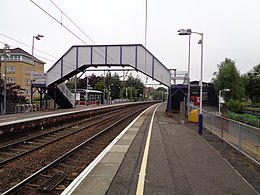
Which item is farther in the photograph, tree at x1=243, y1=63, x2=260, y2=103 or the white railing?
tree at x1=243, y1=63, x2=260, y2=103

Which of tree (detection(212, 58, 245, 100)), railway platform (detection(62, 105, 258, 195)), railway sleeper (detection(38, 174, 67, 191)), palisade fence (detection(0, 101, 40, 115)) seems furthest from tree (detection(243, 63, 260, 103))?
railway sleeper (detection(38, 174, 67, 191))

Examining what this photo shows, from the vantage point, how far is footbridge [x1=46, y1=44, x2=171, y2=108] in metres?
32.7

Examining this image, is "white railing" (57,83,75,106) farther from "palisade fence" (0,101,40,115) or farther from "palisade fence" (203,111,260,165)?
"palisade fence" (203,111,260,165)

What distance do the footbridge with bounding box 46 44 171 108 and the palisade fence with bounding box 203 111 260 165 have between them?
62.9ft

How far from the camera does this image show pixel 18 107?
3167cm

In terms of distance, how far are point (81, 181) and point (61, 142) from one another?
7.57m

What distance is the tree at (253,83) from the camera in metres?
68.4

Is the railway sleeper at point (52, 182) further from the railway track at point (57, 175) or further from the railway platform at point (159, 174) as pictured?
the railway platform at point (159, 174)

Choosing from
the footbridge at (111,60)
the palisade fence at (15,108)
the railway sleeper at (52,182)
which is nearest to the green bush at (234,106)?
the footbridge at (111,60)

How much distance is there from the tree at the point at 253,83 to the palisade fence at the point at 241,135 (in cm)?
5991

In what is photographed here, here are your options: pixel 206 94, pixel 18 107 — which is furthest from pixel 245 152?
pixel 206 94

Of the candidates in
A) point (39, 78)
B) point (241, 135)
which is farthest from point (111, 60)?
point (241, 135)

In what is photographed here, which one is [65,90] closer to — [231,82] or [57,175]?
[57,175]

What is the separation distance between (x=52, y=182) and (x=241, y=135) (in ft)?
22.5
